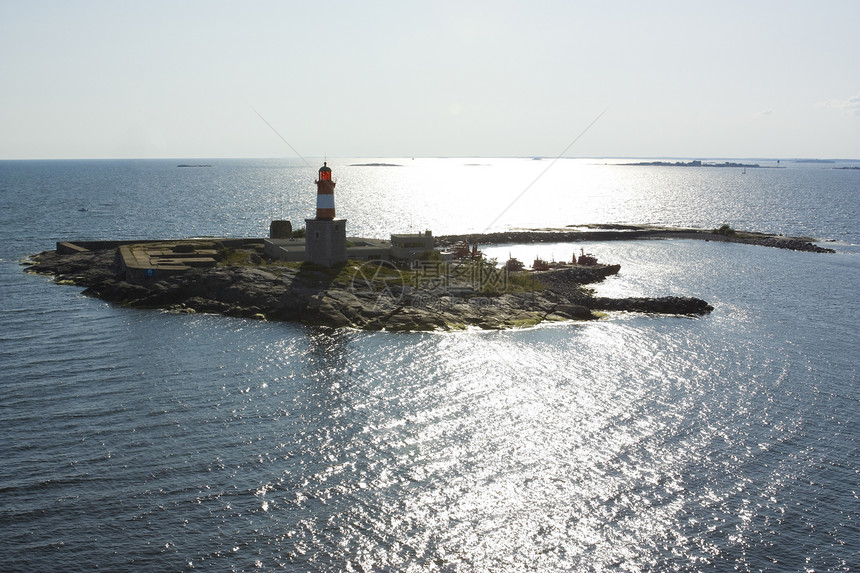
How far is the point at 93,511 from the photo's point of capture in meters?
23.8

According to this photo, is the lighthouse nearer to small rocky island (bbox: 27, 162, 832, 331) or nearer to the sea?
small rocky island (bbox: 27, 162, 832, 331)

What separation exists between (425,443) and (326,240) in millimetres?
34232

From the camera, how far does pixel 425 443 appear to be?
3094 centimetres

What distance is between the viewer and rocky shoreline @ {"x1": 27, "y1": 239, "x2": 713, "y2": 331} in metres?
53.2

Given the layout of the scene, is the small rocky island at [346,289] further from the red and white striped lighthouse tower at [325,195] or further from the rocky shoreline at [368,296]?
the red and white striped lighthouse tower at [325,195]

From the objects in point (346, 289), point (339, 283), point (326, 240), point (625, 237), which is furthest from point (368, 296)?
point (625, 237)

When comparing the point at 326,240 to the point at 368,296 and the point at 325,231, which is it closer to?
the point at 325,231

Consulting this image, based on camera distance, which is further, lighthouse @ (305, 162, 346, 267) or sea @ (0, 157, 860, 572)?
lighthouse @ (305, 162, 346, 267)

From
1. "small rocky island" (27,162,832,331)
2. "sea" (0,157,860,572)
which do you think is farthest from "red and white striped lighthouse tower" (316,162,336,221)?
"sea" (0,157,860,572)

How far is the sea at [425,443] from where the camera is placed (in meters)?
22.8

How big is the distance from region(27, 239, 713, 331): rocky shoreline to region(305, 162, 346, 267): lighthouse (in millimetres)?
1296

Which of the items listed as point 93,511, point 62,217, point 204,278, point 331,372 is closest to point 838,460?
point 331,372

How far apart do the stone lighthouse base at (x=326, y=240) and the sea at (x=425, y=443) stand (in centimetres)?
1217

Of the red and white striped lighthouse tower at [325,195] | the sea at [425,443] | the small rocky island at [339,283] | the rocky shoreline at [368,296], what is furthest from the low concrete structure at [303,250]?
the sea at [425,443]
